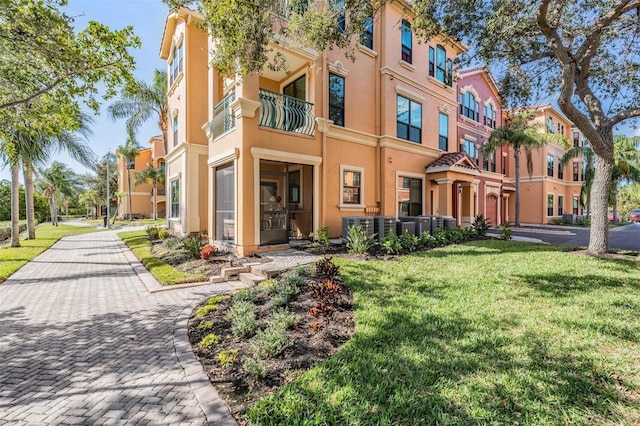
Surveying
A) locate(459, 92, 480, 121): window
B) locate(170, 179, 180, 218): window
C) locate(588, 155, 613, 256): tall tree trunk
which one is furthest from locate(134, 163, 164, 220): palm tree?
locate(588, 155, 613, 256): tall tree trunk

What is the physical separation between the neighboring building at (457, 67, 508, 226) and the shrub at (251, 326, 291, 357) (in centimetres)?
1974

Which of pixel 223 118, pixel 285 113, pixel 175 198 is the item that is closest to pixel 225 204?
pixel 223 118

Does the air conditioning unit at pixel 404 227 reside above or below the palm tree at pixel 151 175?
below

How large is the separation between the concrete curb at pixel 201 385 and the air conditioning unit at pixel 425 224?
9816 mm

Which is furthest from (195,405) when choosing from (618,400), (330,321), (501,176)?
(501,176)

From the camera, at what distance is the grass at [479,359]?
2.55 metres

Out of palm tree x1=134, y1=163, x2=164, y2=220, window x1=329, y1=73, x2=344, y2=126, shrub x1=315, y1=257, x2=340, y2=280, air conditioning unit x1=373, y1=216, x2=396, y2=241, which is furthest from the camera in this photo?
palm tree x1=134, y1=163, x2=164, y2=220

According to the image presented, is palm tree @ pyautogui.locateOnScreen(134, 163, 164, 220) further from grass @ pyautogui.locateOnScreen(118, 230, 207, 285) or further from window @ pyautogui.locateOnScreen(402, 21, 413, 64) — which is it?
window @ pyautogui.locateOnScreen(402, 21, 413, 64)

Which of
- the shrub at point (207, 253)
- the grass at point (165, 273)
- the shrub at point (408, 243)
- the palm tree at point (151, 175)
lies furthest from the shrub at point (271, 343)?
the palm tree at point (151, 175)

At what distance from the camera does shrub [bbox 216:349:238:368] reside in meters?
3.44

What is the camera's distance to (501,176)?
23.6 metres

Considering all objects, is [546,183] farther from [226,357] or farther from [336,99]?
[226,357]

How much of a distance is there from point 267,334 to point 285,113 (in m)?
8.35

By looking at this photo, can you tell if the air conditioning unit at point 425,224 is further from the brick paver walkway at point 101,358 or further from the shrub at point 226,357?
the shrub at point 226,357
